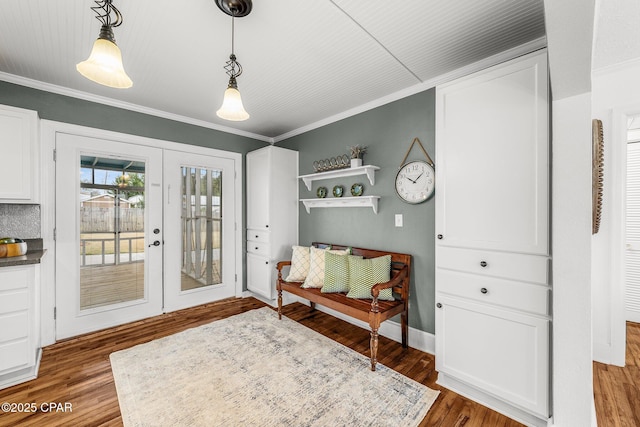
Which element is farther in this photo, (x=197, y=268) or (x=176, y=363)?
(x=197, y=268)

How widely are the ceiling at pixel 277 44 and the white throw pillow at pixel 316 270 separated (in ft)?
5.76

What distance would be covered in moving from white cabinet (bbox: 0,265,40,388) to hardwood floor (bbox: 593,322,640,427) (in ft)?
13.2

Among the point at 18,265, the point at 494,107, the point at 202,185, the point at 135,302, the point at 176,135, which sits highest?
the point at 176,135

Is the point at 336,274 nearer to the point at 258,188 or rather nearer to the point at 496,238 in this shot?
the point at 496,238

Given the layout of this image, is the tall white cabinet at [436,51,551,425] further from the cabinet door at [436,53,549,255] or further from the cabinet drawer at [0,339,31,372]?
the cabinet drawer at [0,339,31,372]

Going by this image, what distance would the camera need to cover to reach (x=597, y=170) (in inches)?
79.8

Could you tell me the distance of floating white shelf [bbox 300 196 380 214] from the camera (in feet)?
9.60

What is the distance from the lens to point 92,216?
292 centimetres

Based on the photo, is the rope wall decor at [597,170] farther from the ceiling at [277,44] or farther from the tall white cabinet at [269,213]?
the tall white cabinet at [269,213]

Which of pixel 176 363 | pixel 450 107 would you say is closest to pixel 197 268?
pixel 176 363

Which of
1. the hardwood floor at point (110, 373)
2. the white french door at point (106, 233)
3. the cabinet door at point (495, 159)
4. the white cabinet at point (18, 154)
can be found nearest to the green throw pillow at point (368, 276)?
the hardwood floor at point (110, 373)

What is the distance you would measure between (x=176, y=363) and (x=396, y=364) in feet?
6.22

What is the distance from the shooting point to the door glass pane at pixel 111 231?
2881 mm

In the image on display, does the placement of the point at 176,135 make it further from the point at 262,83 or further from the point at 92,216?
the point at 262,83
